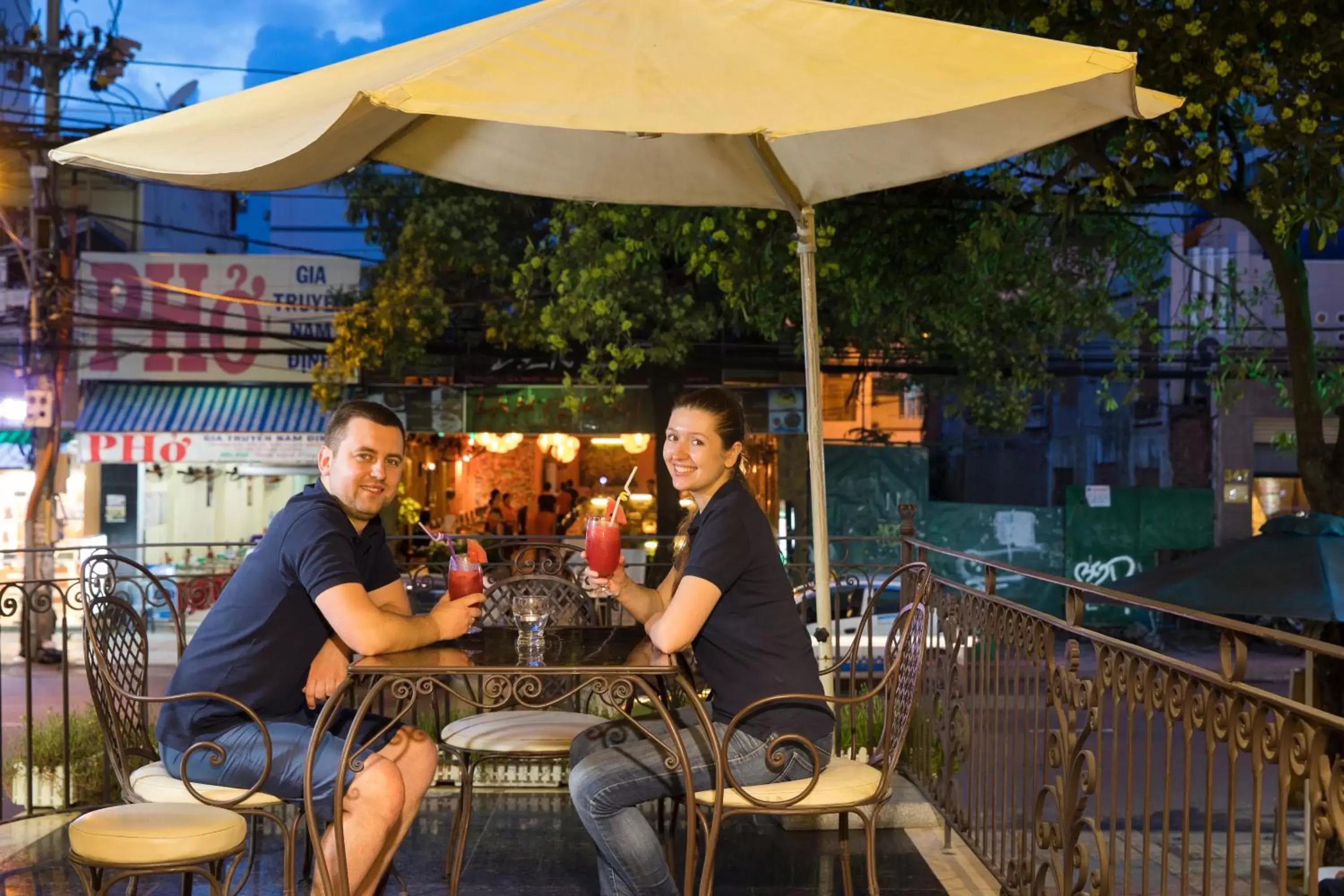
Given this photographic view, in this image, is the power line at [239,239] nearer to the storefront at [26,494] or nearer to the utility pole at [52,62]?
the utility pole at [52,62]

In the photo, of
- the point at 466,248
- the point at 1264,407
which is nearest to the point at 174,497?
the point at 466,248

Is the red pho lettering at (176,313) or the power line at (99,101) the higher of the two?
the power line at (99,101)

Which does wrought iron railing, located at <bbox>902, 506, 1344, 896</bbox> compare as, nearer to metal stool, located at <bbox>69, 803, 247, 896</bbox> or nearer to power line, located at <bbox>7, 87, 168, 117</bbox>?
metal stool, located at <bbox>69, 803, 247, 896</bbox>

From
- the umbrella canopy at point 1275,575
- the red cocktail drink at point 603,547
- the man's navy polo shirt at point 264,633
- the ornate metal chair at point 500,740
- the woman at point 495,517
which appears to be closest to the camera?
the man's navy polo shirt at point 264,633

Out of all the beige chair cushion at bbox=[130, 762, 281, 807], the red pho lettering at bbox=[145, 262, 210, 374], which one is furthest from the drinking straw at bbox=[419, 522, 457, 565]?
the red pho lettering at bbox=[145, 262, 210, 374]

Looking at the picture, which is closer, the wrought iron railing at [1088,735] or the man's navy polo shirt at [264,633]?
the wrought iron railing at [1088,735]

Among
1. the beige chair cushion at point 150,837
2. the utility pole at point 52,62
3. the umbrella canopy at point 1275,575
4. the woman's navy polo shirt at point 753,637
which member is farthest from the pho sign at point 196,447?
the woman's navy polo shirt at point 753,637

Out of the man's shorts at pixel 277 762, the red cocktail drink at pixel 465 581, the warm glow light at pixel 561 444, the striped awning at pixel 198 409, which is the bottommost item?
the man's shorts at pixel 277 762

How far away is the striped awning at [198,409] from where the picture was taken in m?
16.9

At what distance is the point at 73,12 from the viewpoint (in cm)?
1612

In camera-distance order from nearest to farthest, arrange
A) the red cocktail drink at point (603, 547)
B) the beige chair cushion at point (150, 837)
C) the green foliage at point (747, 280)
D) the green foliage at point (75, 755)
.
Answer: the beige chair cushion at point (150, 837) < the red cocktail drink at point (603, 547) < the green foliage at point (75, 755) < the green foliage at point (747, 280)

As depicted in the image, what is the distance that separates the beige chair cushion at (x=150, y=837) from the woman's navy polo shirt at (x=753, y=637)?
4.21ft

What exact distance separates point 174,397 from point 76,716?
10976mm

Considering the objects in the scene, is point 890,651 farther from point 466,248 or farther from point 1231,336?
point 1231,336
